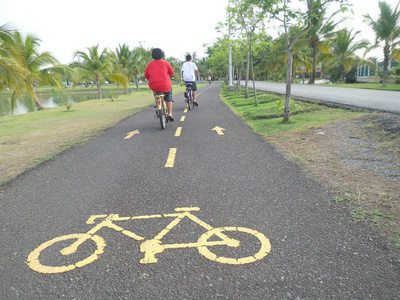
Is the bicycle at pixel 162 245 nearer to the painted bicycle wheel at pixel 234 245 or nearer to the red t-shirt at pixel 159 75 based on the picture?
the painted bicycle wheel at pixel 234 245

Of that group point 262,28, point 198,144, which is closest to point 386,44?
point 262,28

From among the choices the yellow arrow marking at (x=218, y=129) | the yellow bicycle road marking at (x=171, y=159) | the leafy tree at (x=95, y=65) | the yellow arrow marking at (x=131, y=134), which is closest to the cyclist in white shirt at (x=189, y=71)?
the yellow arrow marking at (x=218, y=129)

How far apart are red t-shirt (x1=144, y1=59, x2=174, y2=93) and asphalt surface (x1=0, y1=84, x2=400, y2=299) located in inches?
141

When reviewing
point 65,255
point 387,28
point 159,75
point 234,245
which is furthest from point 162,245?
point 387,28

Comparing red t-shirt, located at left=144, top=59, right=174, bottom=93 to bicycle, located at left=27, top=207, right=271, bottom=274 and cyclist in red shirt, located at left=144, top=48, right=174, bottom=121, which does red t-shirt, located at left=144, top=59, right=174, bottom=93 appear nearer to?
cyclist in red shirt, located at left=144, top=48, right=174, bottom=121

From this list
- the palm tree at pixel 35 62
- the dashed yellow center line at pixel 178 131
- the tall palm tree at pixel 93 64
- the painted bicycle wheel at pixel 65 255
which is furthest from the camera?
the tall palm tree at pixel 93 64

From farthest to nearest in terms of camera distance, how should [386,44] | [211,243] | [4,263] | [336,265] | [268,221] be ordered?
1. [386,44]
2. [268,221]
3. [211,243]
4. [4,263]
5. [336,265]

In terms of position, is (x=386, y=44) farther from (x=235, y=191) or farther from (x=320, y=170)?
(x=235, y=191)

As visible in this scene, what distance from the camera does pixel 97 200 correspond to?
368 cm

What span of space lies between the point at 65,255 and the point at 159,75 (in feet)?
21.3

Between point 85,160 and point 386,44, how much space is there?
27.2 meters

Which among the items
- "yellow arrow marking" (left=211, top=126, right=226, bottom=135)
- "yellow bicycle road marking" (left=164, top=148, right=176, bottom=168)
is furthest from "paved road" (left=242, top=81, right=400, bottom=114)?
"yellow bicycle road marking" (left=164, top=148, right=176, bottom=168)

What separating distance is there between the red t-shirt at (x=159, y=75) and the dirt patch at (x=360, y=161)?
3.70 m

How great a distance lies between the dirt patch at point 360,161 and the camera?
123 inches
